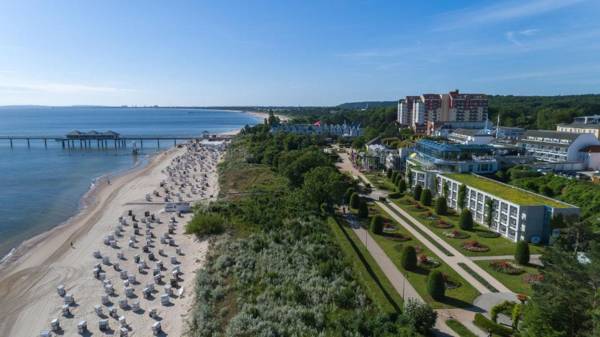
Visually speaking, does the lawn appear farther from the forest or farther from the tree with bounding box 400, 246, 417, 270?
the tree with bounding box 400, 246, 417, 270

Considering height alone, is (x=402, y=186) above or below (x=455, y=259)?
above

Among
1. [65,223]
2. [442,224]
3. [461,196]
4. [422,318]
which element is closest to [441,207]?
[461,196]

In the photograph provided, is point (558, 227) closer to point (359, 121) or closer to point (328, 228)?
point (328, 228)

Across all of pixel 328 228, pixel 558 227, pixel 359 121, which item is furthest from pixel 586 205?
pixel 359 121

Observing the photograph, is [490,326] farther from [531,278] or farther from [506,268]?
[506,268]

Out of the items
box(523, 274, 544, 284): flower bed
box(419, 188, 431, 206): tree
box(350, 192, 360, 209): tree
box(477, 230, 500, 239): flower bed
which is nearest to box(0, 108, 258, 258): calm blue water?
box(350, 192, 360, 209): tree
